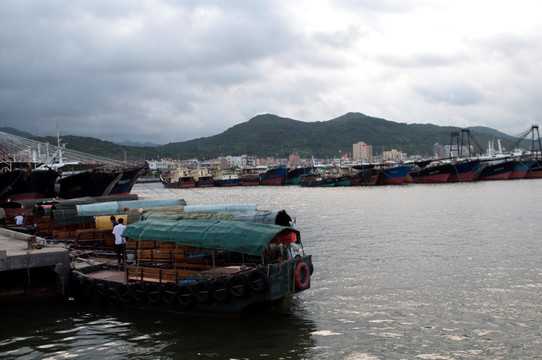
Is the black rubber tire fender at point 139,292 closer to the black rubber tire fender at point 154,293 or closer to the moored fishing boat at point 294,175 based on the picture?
the black rubber tire fender at point 154,293

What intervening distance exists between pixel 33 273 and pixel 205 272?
20.9 ft

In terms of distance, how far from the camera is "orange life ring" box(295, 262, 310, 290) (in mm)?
13422

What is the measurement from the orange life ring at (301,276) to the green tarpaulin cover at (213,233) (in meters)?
1.13

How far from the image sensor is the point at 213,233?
13.7 meters

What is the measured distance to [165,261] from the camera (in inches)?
618

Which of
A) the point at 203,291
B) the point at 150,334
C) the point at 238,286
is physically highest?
the point at 238,286

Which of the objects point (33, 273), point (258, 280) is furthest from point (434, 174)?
point (33, 273)

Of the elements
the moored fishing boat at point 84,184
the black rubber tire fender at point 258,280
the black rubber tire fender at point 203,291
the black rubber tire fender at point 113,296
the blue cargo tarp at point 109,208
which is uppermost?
the moored fishing boat at point 84,184

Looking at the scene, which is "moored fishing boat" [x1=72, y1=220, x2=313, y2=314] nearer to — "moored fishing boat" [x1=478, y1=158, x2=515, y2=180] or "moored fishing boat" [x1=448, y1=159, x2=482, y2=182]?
"moored fishing boat" [x1=448, y1=159, x2=482, y2=182]

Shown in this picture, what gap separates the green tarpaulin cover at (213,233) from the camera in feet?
43.2

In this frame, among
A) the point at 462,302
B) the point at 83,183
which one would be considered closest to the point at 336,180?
the point at 83,183

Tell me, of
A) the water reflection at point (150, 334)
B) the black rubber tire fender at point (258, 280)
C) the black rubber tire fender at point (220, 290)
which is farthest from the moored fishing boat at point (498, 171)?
the black rubber tire fender at point (220, 290)

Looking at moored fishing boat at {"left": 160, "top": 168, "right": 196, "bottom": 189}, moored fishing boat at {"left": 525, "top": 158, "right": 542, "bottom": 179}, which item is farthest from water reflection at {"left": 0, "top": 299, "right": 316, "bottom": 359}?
moored fishing boat at {"left": 160, "top": 168, "right": 196, "bottom": 189}

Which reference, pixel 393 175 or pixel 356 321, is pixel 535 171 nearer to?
pixel 393 175
